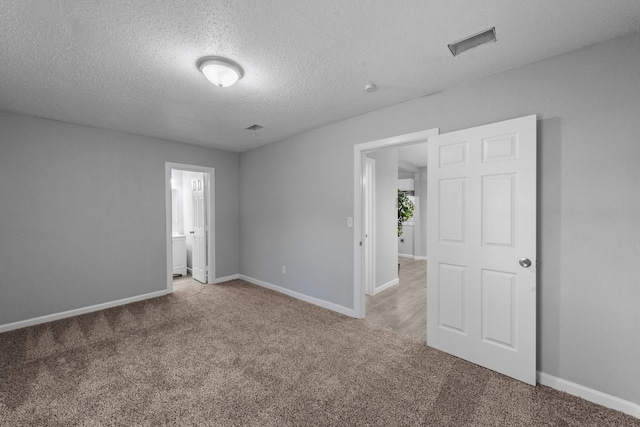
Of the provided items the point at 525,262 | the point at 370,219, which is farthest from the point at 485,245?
the point at 370,219

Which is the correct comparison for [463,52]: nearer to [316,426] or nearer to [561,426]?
[561,426]

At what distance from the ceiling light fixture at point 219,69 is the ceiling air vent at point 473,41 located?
1662mm

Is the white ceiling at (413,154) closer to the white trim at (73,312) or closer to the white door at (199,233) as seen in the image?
the white door at (199,233)

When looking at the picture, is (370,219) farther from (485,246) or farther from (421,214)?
(421,214)

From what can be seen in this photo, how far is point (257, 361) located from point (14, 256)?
3239mm

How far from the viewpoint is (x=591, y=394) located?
6.24 ft

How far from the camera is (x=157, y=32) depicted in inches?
69.4

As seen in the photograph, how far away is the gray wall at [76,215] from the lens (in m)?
3.16

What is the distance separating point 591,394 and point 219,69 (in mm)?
3651

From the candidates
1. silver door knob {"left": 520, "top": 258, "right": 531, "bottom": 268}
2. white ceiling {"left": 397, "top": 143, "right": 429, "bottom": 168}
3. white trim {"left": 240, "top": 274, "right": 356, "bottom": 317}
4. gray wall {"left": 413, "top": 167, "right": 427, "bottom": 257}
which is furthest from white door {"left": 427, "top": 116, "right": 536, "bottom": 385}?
gray wall {"left": 413, "top": 167, "right": 427, "bottom": 257}

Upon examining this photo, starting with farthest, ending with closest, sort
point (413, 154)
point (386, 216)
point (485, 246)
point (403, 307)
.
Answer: point (413, 154)
point (386, 216)
point (403, 307)
point (485, 246)

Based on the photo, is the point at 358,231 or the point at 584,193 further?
the point at 358,231

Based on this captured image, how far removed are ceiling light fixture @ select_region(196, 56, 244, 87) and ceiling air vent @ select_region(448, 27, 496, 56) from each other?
166cm

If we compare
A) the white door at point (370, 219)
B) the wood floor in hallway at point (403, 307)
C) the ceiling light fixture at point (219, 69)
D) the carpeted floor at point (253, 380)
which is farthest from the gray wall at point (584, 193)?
the ceiling light fixture at point (219, 69)
